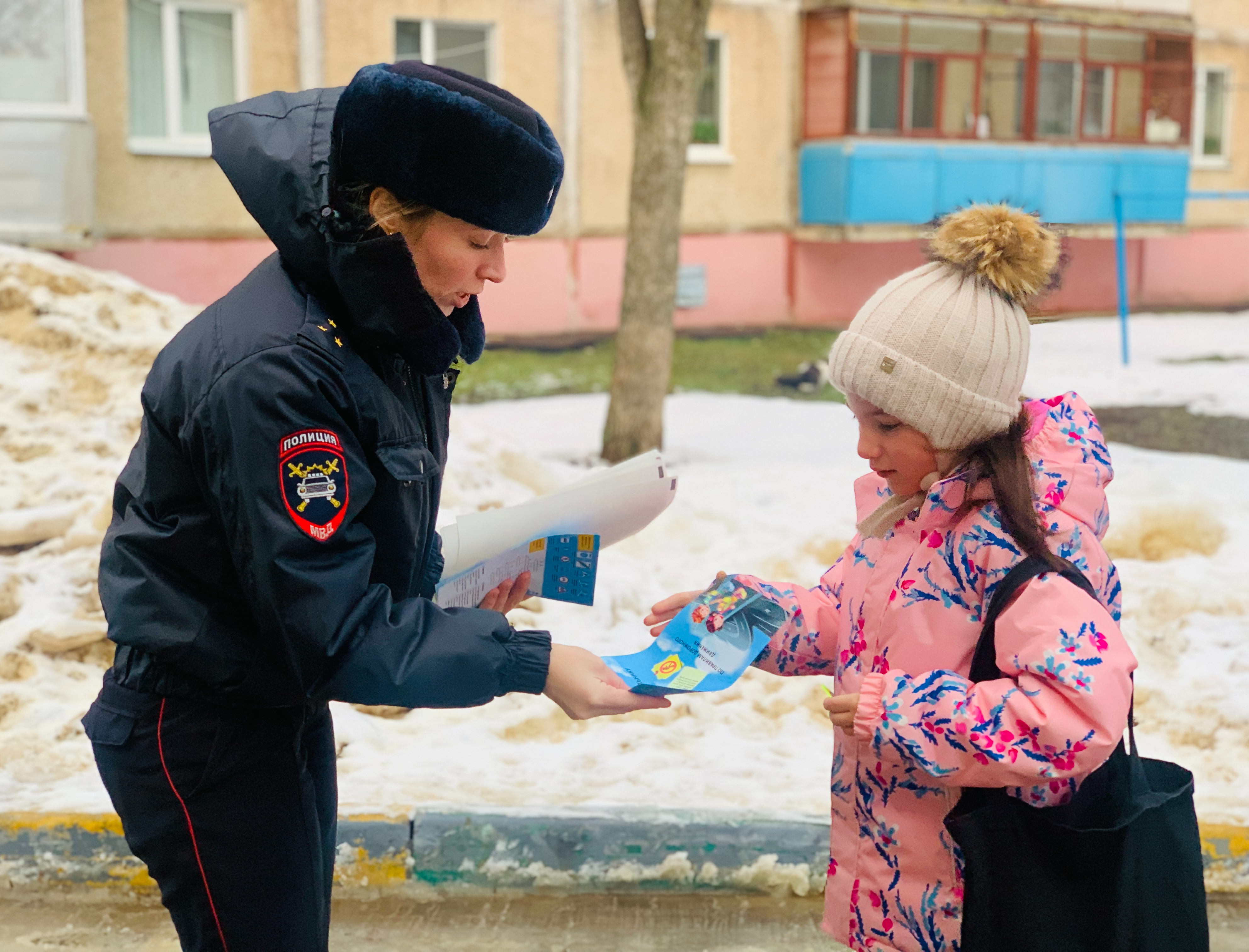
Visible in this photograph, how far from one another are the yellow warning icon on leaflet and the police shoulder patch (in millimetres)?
595

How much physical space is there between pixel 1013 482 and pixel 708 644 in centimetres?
56

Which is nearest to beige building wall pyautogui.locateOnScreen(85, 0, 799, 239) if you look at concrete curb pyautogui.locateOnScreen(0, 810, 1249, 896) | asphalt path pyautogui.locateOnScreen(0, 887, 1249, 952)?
concrete curb pyautogui.locateOnScreen(0, 810, 1249, 896)

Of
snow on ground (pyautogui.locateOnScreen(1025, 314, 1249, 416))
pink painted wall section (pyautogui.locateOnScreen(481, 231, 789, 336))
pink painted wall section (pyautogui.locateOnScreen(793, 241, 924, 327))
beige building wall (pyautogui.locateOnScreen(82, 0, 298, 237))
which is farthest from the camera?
pink painted wall section (pyautogui.locateOnScreen(793, 241, 924, 327))

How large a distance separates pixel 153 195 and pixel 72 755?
12140 millimetres

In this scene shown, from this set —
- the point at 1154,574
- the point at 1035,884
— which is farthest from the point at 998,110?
the point at 1035,884

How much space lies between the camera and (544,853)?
384 centimetres

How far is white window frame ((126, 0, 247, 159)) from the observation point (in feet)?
49.8

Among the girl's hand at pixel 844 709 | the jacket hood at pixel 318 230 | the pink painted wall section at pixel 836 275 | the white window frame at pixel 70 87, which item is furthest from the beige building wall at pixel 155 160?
the girl's hand at pixel 844 709

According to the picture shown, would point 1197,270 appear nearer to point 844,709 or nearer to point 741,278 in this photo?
point 741,278

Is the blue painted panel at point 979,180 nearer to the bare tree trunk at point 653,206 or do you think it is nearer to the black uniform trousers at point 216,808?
the bare tree trunk at point 653,206

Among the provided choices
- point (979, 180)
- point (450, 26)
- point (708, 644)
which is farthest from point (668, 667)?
point (979, 180)

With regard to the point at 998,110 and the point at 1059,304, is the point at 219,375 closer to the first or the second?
the point at 1059,304

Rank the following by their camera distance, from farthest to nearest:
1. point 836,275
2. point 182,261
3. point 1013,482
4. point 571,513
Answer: point 836,275
point 182,261
point 571,513
point 1013,482

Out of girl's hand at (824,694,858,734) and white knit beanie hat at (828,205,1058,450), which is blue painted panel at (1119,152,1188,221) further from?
girl's hand at (824,694,858,734)
